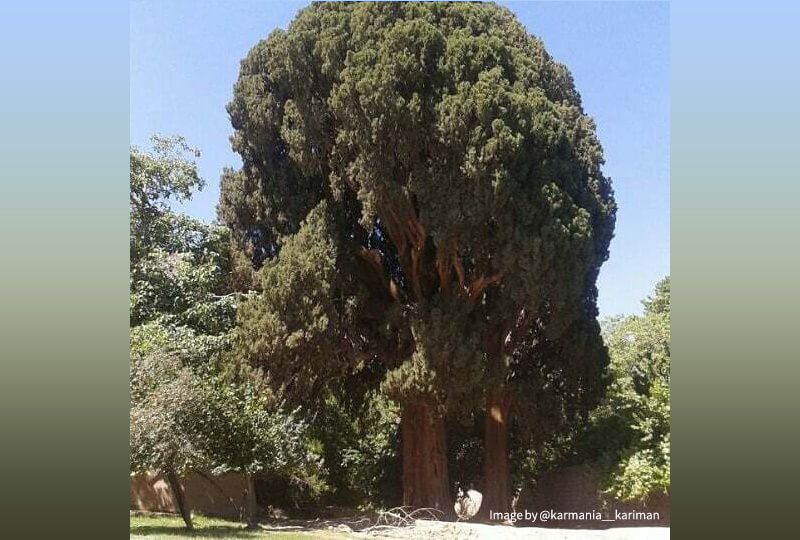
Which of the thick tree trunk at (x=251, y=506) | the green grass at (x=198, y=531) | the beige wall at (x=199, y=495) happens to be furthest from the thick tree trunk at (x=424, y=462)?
the beige wall at (x=199, y=495)

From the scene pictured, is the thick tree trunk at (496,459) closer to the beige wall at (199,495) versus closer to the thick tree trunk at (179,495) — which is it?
the beige wall at (199,495)

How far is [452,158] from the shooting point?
35.2 ft

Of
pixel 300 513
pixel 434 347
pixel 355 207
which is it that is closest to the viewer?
pixel 434 347

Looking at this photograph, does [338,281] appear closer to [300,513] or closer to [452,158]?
[452,158]

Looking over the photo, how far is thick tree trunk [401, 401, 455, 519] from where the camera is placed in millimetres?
12250

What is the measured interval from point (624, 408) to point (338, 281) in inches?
224

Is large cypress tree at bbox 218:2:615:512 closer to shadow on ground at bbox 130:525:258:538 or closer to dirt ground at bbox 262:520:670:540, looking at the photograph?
dirt ground at bbox 262:520:670:540

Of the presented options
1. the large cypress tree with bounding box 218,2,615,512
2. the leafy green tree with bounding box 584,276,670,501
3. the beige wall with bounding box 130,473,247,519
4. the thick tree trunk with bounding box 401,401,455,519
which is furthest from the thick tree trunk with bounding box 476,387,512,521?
the beige wall with bounding box 130,473,247,519

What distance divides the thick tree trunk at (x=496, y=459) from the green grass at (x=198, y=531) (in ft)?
10.5

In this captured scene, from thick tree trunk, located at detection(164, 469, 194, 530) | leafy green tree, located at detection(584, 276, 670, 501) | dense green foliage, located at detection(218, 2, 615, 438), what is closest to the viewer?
thick tree trunk, located at detection(164, 469, 194, 530)

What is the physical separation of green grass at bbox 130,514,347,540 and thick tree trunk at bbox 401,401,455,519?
1.97 meters

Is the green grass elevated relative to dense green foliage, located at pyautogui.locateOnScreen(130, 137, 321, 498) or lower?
lower

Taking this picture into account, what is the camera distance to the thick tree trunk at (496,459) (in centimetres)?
1272
